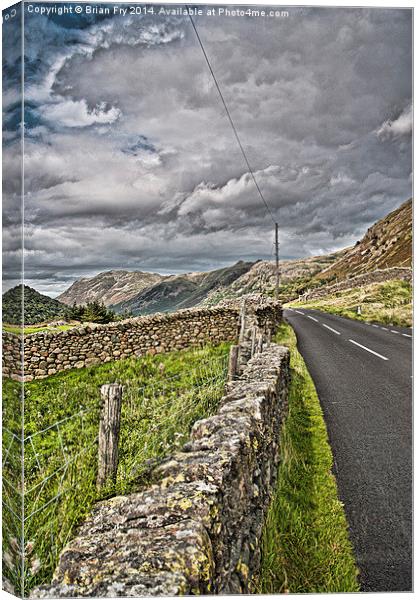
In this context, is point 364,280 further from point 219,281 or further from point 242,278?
point 219,281

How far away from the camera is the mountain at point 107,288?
331 centimetres

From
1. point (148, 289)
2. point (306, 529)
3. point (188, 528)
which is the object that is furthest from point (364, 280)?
point (188, 528)

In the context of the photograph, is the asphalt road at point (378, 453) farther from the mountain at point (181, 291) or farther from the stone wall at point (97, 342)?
the stone wall at point (97, 342)

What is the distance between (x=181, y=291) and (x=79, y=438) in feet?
4.23

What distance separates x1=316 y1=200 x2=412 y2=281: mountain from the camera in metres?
3.76

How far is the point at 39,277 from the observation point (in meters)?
3.09

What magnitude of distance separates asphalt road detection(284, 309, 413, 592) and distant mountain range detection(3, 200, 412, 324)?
619 mm

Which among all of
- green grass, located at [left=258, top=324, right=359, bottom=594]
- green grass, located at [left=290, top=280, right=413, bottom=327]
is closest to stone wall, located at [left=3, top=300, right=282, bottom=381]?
green grass, located at [left=290, top=280, right=413, bottom=327]

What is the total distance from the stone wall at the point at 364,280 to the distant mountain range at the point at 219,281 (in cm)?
6

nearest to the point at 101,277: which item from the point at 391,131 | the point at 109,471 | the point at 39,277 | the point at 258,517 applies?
the point at 39,277

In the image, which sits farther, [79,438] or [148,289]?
[148,289]

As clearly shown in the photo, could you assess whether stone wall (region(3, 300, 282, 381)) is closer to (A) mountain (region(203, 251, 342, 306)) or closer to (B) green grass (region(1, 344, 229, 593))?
(B) green grass (region(1, 344, 229, 593))

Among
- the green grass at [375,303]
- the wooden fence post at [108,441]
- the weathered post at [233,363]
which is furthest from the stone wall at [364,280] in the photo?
the wooden fence post at [108,441]

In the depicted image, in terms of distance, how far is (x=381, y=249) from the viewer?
3895 mm
